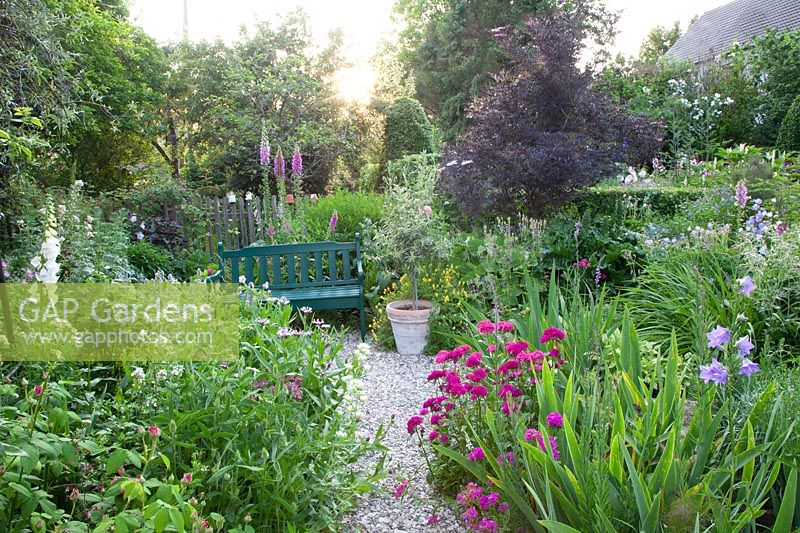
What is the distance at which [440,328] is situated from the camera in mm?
4895

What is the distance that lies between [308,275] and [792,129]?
408 inches

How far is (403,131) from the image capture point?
11.5 m

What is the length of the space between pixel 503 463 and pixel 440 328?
3009 millimetres

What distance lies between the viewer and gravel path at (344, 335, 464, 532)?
2451 millimetres

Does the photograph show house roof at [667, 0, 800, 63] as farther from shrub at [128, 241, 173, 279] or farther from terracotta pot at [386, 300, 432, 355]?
shrub at [128, 241, 173, 279]

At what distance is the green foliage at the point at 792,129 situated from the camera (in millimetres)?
11094

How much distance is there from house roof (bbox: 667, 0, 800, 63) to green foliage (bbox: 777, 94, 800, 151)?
7.31 metres

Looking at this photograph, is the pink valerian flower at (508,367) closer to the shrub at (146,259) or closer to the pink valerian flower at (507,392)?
the pink valerian flower at (507,392)

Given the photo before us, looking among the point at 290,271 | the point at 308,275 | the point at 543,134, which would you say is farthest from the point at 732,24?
the point at 290,271

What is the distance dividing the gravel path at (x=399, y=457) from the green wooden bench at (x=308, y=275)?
70cm

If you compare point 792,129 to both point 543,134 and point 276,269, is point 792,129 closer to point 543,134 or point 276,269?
point 543,134

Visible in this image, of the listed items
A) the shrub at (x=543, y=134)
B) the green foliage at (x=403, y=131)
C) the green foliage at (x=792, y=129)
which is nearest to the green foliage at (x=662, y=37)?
the green foliage at (x=792, y=129)

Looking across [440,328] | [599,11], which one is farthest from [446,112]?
[440,328]

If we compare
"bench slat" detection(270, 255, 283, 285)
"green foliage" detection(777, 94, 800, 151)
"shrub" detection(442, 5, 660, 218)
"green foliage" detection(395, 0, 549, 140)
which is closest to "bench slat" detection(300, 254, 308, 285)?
"bench slat" detection(270, 255, 283, 285)
